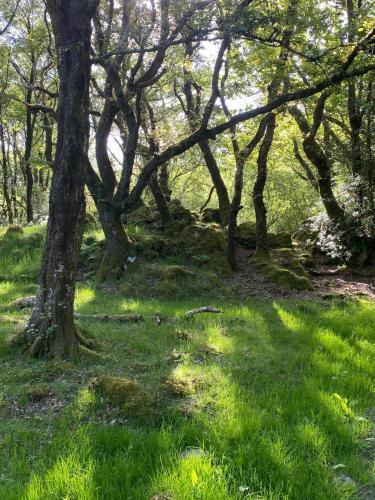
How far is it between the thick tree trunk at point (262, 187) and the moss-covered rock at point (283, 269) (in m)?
0.47

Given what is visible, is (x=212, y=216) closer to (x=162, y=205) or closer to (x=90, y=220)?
(x=162, y=205)

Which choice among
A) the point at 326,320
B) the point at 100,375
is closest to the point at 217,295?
the point at 326,320

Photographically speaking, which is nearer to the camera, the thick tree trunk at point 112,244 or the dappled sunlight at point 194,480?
the dappled sunlight at point 194,480

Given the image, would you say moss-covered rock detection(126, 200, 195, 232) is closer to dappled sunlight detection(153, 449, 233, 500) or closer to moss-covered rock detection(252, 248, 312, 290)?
moss-covered rock detection(252, 248, 312, 290)

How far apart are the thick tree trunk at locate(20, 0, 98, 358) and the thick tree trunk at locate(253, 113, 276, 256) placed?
8.68 m

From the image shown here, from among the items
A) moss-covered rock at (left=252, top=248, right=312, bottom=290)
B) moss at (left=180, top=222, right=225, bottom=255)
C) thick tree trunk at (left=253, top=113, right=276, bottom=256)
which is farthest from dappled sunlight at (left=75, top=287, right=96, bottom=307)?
thick tree trunk at (left=253, top=113, right=276, bottom=256)

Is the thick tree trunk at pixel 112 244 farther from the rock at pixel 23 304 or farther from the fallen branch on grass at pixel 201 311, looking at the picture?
the fallen branch on grass at pixel 201 311

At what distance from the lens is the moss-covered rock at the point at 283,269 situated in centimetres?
1362

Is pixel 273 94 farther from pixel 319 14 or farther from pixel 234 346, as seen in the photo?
pixel 234 346

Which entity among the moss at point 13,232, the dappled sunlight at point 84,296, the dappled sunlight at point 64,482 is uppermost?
the moss at point 13,232

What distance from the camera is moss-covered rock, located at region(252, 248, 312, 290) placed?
1362cm

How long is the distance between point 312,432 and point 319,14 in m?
9.83

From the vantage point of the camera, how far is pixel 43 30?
59.5ft

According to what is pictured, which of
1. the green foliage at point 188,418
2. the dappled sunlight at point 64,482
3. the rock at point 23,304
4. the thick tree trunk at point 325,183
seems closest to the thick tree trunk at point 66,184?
the green foliage at point 188,418
